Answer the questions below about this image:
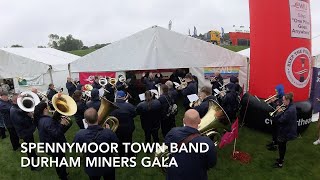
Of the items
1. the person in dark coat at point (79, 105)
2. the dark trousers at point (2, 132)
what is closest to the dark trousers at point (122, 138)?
the person in dark coat at point (79, 105)

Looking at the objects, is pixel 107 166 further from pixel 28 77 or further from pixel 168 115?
pixel 28 77

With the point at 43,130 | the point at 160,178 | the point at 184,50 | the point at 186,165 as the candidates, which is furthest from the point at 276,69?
the point at 43,130

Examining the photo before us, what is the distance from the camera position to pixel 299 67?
8438mm

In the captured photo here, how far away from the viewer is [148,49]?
9.75 metres

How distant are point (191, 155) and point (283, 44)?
5999 millimetres

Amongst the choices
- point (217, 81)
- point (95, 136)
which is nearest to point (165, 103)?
point (95, 136)

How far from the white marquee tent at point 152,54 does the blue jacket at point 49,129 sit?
4681 millimetres

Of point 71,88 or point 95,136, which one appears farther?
point 71,88

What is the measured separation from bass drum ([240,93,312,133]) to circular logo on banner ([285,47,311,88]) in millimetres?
664

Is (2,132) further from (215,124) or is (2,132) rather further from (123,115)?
(215,124)

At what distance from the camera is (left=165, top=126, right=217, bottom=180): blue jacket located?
363 cm

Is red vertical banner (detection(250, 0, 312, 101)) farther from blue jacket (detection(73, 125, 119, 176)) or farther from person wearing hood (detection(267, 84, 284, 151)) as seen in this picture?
blue jacket (detection(73, 125, 119, 176))

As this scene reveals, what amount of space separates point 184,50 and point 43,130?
6.20 m

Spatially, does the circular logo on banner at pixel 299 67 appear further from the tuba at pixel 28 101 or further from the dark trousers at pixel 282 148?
the tuba at pixel 28 101
